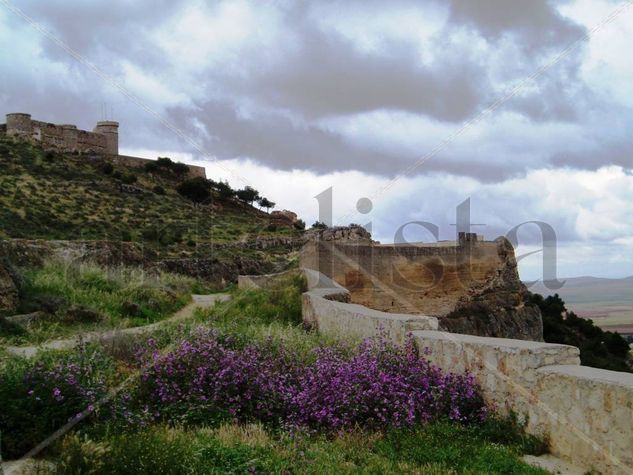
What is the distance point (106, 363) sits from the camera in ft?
19.7

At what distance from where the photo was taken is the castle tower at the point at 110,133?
204 feet

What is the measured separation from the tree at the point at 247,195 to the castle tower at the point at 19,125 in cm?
1931

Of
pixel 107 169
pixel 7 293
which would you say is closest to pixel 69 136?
pixel 107 169

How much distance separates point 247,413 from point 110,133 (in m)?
61.9

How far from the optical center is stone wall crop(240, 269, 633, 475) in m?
4.17

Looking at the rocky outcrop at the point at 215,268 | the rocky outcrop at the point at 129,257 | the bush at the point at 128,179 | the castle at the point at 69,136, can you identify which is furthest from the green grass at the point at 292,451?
the castle at the point at 69,136

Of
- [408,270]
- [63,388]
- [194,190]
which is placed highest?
[194,190]

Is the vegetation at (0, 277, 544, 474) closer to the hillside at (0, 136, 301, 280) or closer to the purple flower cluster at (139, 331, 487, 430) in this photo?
the purple flower cluster at (139, 331, 487, 430)

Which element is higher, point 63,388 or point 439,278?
point 439,278

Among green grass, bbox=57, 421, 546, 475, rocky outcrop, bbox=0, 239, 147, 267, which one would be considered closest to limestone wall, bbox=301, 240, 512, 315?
rocky outcrop, bbox=0, 239, 147, 267

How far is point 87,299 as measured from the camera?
11312 mm

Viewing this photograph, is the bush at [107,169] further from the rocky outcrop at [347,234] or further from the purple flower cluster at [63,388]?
the purple flower cluster at [63,388]

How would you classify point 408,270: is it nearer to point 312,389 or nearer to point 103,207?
point 312,389

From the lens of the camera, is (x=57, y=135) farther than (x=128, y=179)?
Yes
